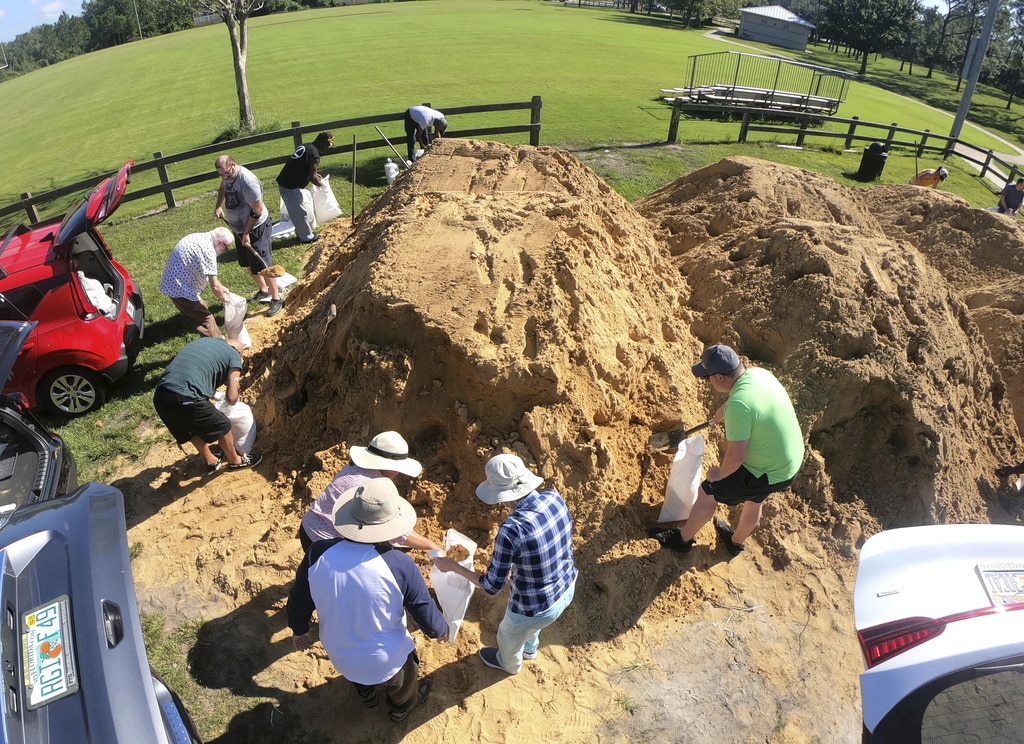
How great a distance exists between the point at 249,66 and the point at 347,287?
1182 inches

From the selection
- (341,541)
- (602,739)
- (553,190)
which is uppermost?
(553,190)

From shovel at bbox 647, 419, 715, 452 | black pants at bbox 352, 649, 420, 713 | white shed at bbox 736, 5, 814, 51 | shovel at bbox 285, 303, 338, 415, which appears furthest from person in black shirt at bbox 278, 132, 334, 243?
white shed at bbox 736, 5, 814, 51

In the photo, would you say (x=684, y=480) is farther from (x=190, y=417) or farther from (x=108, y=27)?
(x=108, y=27)

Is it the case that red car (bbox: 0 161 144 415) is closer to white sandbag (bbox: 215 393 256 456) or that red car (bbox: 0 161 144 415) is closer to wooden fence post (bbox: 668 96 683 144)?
white sandbag (bbox: 215 393 256 456)

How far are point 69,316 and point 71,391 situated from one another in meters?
0.84

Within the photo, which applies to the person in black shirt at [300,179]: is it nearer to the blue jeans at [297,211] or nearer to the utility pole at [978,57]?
the blue jeans at [297,211]

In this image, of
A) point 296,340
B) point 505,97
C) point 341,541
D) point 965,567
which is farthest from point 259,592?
point 505,97

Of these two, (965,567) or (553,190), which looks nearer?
(965,567)

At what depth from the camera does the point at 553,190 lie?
277 inches

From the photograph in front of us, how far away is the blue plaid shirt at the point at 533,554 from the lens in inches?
133

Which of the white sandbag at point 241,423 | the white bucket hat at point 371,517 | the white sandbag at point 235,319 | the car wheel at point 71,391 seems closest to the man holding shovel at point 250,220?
the white sandbag at point 235,319

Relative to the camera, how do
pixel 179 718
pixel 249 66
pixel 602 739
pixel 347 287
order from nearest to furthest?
pixel 179 718 → pixel 602 739 → pixel 347 287 → pixel 249 66

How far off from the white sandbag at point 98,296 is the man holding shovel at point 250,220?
1.81m

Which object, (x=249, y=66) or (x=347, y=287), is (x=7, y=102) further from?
(x=347, y=287)
